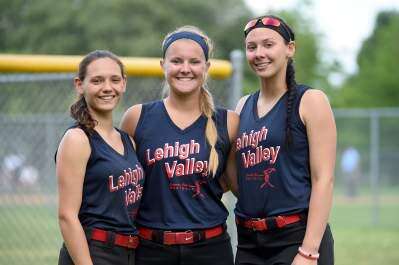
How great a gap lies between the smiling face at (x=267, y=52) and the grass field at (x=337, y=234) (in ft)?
10.4

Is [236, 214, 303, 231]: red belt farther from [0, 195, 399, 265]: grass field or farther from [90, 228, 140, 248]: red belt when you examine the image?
[0, 195, 399, 265]: grass field

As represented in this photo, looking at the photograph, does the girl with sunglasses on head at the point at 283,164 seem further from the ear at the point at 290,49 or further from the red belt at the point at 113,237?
the red belt at the point at 113,237

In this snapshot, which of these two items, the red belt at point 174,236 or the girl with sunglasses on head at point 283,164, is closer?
the girl with sunglasses on head at point 283,164

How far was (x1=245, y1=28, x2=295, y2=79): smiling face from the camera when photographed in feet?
13.2

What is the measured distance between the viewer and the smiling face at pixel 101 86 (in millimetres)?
3945

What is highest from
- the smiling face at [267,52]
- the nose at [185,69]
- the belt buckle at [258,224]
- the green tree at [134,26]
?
the green tree at [134,26]

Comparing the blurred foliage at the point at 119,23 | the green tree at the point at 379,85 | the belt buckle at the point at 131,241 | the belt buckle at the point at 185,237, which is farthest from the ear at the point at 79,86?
the green tree at the point at 379,85

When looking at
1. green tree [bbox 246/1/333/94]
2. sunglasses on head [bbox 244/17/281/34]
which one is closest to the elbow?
sunglasses on head [bbox 244/17/281/34]

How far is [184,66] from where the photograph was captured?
4.11 meters

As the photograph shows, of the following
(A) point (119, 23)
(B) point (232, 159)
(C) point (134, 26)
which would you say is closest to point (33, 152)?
(B) point (232, 159)

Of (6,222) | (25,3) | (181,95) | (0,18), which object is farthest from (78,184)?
(25,3)

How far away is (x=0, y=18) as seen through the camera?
1866 centimetres

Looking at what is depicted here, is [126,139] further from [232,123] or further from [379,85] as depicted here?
[379,85]

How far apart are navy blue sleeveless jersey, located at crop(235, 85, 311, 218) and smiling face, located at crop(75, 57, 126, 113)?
A: 71 cm
